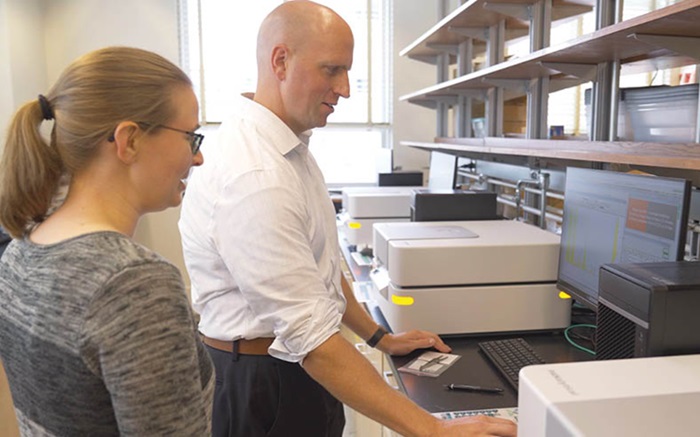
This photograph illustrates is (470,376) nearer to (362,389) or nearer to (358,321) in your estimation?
(358,321)

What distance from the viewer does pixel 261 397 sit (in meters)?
1.14

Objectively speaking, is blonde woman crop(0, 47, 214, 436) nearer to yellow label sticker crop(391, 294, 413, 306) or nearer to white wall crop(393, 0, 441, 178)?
yellow label sticker crop(391, 294, 413, 306)

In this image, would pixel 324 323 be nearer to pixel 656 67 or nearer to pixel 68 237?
pixel 68 237

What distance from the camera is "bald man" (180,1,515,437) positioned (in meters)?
0.93

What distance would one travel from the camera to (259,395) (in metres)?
1.14

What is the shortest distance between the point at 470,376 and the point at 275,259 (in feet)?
2.10

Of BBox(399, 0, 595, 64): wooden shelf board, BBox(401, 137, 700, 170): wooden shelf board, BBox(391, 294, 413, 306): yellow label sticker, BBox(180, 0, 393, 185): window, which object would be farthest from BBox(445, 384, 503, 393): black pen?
BBox(180, 0, 393, 185): window

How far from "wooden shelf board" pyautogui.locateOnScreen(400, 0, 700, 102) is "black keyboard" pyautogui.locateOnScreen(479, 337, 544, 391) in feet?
2.56

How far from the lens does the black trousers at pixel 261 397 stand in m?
1.13

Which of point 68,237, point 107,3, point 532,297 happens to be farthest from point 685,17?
point 107,3

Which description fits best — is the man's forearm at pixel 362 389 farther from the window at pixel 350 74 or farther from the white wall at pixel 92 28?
the white wall at pixel 92 28

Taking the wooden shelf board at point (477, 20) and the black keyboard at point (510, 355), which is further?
the wooden shelf board at point (477, 20)

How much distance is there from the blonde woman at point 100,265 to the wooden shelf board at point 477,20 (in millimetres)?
1654

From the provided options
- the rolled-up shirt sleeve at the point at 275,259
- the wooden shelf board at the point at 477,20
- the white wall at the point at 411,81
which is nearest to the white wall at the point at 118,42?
the white wall at the point at 411,81
